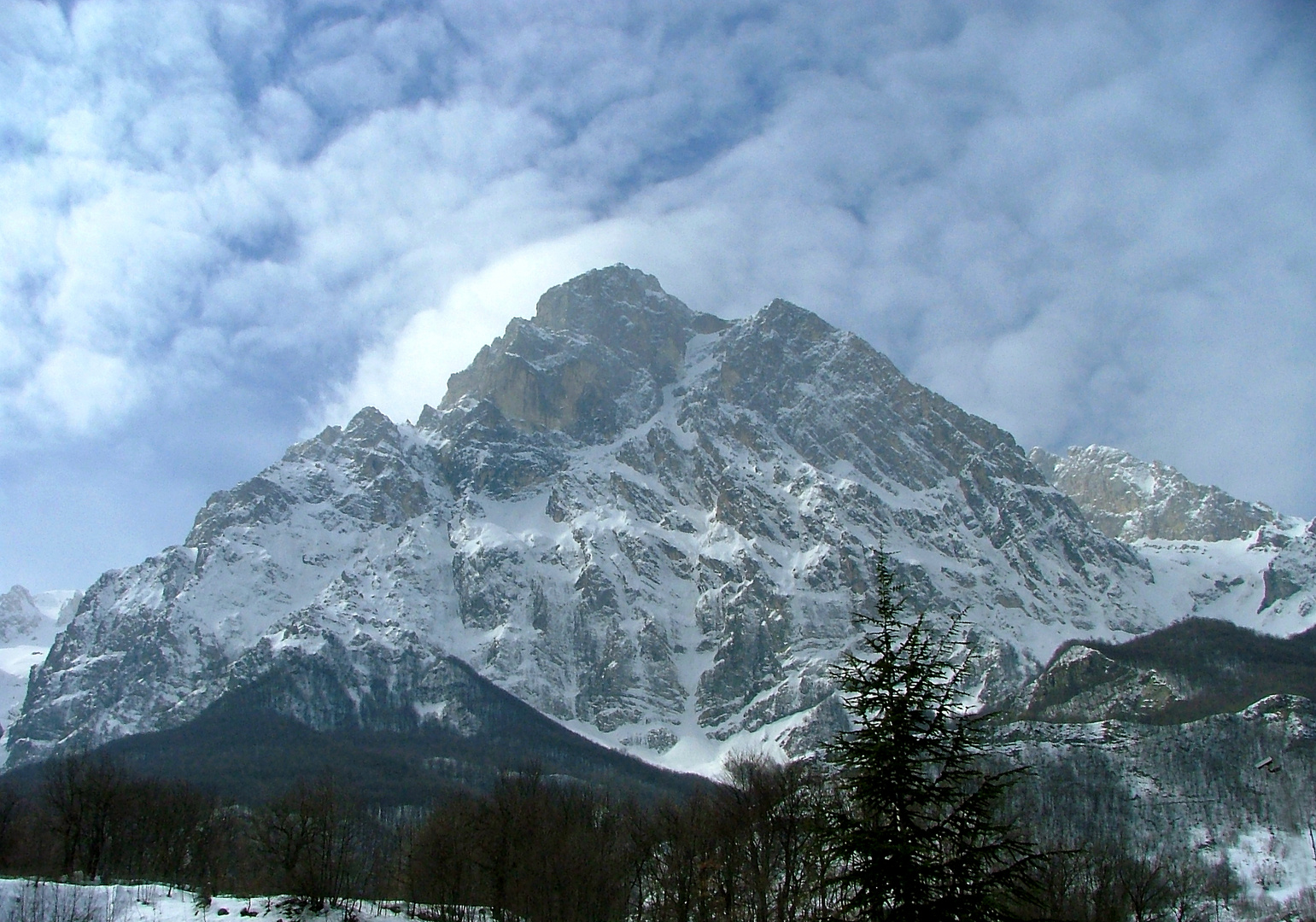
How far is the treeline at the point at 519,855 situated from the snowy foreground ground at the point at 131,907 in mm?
1562

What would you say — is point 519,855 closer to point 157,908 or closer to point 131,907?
point 157,908

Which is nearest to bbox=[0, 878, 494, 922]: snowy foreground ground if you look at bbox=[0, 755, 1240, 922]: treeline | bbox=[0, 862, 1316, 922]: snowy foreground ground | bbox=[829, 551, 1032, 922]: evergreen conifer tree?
bbox=[0, 862, 1316, 922]: snowy foreground ground

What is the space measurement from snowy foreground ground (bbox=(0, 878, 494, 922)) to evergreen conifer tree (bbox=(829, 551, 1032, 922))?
27.5m

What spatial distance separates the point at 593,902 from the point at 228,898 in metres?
16.9

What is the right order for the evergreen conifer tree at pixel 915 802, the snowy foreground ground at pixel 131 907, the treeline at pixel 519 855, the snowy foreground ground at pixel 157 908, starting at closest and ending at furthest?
the evergreen conifer tree at pixel 915 802 < the snowy foreground ground at pixel 131 907 < the snowy foreground ground at pixel 157 908 < the treeline at pixel 519 855

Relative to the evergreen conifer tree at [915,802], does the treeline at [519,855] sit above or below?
below

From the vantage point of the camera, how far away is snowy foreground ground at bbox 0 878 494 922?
1417 inches

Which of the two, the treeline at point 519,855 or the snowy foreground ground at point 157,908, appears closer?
the snowy foreground ground at point 157,908

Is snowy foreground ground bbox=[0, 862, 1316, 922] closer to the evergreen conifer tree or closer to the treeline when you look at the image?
the treeline

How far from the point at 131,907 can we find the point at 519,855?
65.4ft

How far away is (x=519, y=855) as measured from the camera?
5416 centimetres

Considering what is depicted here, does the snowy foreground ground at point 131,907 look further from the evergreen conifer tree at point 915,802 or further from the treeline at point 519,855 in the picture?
the evergreen conifer tree at point 915,802

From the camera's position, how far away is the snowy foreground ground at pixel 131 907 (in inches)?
1417

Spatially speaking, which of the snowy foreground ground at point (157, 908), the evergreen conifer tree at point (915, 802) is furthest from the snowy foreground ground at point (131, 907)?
the evergreen conifer tree at point (915, 802)
